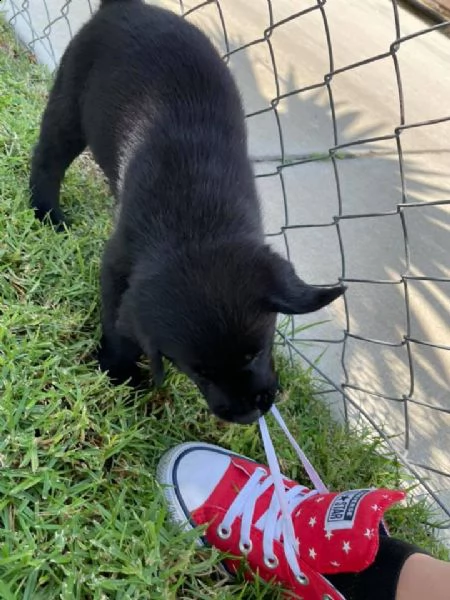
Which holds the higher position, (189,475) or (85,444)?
(85,444)

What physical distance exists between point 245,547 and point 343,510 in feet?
0.86

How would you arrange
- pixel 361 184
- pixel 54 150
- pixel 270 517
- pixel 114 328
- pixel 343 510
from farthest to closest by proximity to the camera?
pixel 361 184
pixel 54 150
pixel 114 328
pixel 270 517
pixel 343 510

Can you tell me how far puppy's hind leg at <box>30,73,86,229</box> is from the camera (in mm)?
2548

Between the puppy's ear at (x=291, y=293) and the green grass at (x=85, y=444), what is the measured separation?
0.56 m

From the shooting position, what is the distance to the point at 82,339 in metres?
2.25

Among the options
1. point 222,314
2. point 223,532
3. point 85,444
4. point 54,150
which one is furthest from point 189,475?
point 54,150

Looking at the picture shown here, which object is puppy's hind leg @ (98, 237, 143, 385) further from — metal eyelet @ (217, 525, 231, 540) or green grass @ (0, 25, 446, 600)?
A: metal eyelet @ (217, 525, 231, 540)

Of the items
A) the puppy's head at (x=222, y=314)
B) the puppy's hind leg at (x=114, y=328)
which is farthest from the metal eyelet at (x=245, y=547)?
the puppy's hind leg at (x=114, y=328)

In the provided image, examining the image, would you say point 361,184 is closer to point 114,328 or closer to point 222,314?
point 114,328

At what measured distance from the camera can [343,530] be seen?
5.89 feet

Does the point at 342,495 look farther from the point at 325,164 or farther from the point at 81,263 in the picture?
the point at 325,164

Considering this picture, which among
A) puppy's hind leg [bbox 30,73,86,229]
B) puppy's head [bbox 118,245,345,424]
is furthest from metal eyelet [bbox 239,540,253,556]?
puppy's hind leg [bbox 30,73,86,229]

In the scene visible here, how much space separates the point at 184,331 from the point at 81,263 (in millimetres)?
818

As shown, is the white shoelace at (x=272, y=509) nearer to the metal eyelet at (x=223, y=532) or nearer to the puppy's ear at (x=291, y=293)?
the metal eyelet at (x=223, y=532)
